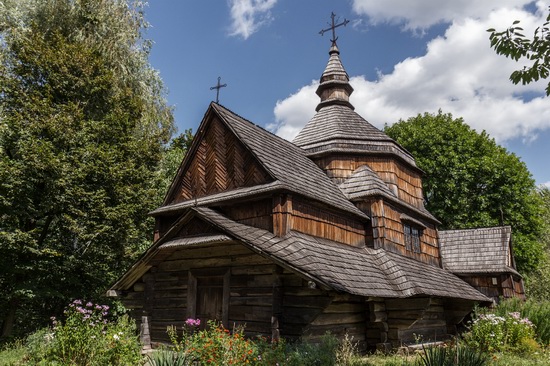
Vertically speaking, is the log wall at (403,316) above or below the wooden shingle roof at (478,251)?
below

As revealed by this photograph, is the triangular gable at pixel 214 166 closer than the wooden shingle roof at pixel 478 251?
Yes

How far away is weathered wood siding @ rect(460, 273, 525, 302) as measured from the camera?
2180 centimetres

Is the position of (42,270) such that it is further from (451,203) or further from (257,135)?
(451,203)

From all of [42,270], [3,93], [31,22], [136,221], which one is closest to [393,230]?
[136,221]

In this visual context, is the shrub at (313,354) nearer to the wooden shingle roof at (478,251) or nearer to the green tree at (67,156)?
the green tree at (67,156)

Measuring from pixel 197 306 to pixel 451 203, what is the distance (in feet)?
78.9

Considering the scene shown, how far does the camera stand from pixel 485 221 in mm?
29000

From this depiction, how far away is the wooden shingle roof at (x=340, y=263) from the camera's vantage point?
934cm

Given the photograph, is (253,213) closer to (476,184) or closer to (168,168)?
(168,168)

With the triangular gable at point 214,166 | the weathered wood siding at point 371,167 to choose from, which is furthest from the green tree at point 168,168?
the weathered wood siding at point 371,167

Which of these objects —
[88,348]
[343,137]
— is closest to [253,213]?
[88,348]

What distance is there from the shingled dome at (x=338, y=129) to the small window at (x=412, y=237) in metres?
3.00

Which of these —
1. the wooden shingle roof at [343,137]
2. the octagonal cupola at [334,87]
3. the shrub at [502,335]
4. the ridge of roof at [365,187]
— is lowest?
the shrub at [502,335]

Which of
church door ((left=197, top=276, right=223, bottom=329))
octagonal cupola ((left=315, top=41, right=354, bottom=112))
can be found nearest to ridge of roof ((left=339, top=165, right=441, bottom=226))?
octagonal cupola ((left=315, top=41, right=354, bottom=112))
